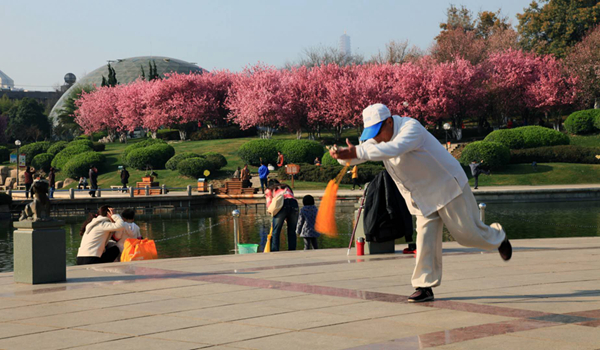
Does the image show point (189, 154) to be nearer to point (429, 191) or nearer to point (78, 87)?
point (429, 191)

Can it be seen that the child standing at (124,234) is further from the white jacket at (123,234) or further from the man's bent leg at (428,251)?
the man's bent leg at (428,251)

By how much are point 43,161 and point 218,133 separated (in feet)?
50.0

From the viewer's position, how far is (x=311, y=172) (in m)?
38.5

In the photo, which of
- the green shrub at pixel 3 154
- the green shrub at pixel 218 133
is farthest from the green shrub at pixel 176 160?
the green shrub at pixel 3 154

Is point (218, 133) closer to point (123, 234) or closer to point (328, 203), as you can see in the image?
point (123, 234)

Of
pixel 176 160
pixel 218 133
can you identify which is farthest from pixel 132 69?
pixel 176 160

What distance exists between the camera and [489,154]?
39.2 m

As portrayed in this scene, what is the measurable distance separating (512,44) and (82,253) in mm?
59166

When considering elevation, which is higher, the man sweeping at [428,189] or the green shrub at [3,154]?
the green shrub at [3,154]

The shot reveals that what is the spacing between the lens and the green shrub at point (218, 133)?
60384mm

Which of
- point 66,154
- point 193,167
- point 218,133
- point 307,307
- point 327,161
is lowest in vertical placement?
point 307,307

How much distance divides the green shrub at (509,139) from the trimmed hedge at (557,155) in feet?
4.54

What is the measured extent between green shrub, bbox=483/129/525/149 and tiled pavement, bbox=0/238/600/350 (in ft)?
114

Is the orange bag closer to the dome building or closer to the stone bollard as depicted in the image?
the stone bollard
